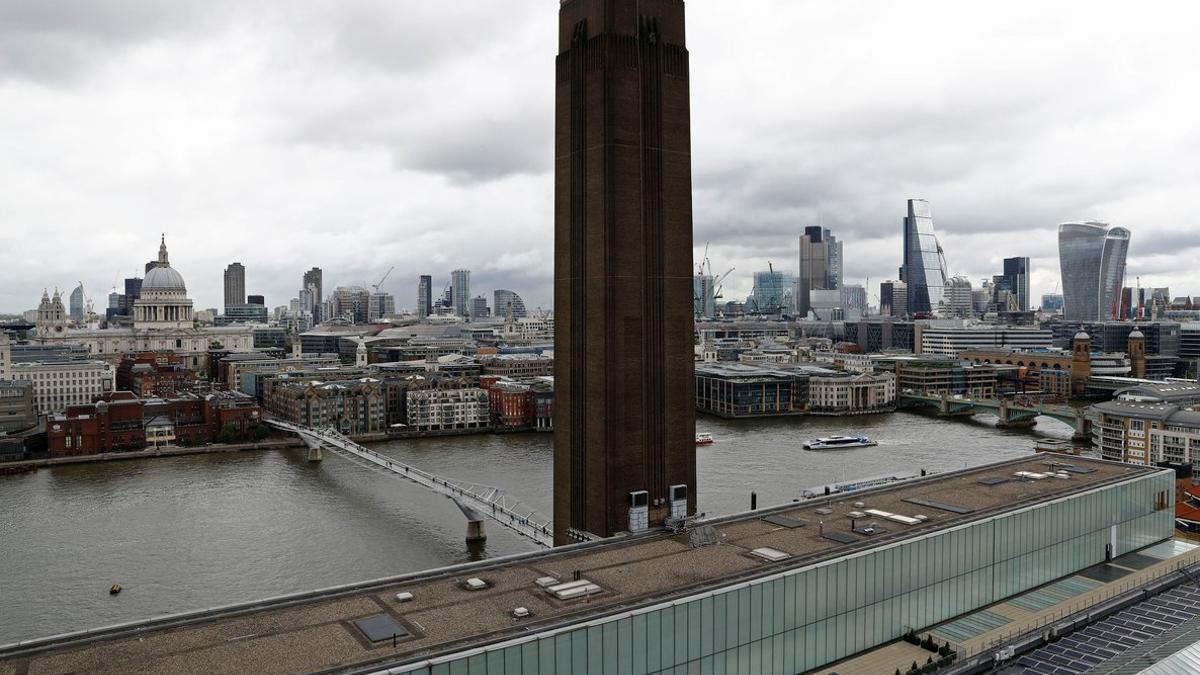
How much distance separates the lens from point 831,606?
1445 centimetres

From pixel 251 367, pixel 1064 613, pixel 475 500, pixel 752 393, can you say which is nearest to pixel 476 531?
pixel 475 500

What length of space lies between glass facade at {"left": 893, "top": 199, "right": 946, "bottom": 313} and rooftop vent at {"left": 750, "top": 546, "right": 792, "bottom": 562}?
607 ft

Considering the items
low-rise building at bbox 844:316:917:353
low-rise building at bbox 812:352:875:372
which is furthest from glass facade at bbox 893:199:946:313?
low-rise building at bbox 812:352:875:372

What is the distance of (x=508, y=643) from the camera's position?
446 inches

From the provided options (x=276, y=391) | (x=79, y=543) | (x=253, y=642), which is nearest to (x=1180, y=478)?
(x=253, y=642)

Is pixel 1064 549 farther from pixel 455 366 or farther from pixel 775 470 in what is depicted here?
pixel 455 366

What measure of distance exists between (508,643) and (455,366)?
223 feet

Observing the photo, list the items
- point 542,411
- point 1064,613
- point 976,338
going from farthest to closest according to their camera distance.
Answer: point 976,338 → point 542,411 → point 1064,613

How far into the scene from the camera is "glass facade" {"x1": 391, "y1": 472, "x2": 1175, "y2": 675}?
11.9 meters

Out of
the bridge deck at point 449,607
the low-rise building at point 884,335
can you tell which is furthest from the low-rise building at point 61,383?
the low-rise building at point 884,335

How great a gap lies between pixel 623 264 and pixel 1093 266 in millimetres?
139186

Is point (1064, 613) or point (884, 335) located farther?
point (884, 335)

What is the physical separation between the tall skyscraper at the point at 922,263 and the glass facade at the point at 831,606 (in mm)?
179587

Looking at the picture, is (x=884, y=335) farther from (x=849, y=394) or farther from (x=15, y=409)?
(x=15, y=409)
